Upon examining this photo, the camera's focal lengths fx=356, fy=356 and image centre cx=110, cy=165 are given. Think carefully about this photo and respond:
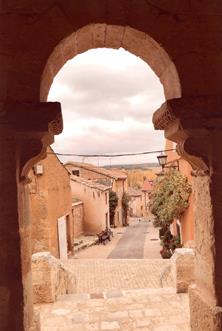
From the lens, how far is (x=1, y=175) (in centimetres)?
279

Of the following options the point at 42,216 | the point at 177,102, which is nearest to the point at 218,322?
the point at 177,102

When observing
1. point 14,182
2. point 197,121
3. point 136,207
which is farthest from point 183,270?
point 136,207

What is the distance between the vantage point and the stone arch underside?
2.93m

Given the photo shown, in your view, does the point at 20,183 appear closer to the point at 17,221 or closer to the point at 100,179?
the point at 17,221

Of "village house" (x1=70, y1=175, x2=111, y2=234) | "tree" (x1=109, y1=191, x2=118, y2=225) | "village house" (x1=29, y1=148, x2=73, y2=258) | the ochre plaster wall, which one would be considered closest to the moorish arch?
"village house" (x1=29, y1=148, x2=73, y2=258)

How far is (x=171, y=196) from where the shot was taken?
14.5m

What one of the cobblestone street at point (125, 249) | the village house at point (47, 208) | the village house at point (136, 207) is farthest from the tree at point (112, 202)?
the village house at point (136, 207)

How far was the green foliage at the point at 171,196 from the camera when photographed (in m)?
14.1

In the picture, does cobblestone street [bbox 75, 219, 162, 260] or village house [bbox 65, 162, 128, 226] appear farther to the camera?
village house [bbox 65, 162, 128, 226]

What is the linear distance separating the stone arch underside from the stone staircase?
325 cm

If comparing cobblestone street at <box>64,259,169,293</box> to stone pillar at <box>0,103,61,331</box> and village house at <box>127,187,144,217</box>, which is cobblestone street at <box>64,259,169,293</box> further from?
village house at <box>127,187,144,217</box>

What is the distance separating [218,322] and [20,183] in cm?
194

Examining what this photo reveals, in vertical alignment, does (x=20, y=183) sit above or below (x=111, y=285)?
above

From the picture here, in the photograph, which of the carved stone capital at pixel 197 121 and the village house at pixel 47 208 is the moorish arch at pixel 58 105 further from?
the village house at pixel 47 208
